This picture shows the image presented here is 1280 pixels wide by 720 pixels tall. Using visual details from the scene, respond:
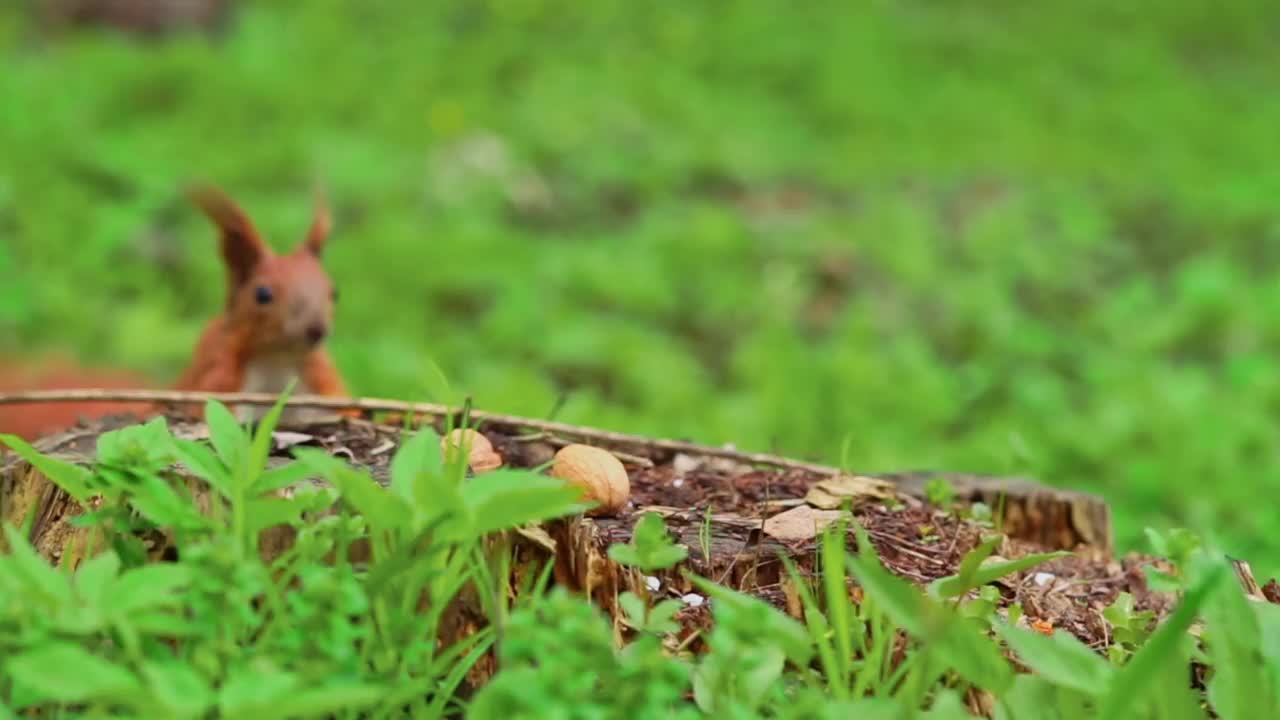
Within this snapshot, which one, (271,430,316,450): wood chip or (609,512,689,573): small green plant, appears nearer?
(609,512,689,573): small green plant

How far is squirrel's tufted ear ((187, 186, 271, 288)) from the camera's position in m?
2.92

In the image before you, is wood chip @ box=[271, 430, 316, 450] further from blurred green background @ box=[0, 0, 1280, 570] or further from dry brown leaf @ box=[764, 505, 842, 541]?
blurred green background @ box=[0, 0, 1280, 570]

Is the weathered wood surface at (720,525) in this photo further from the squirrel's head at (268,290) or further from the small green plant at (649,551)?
the squirrel's head at (268,290)

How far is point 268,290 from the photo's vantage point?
9.94 feet

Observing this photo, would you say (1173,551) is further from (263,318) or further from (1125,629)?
(263,318)

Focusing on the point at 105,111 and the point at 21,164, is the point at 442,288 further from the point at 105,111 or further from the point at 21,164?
the point at 105,111

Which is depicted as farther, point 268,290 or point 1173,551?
point 268,290

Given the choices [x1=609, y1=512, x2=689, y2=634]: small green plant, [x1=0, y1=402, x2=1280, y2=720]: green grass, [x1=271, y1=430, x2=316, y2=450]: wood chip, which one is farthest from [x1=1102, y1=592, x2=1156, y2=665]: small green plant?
[x1=271, y1=430, x2=316, y2=450]: wood chip

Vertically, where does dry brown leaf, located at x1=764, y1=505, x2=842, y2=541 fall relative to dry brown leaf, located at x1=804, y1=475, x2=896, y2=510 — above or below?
below

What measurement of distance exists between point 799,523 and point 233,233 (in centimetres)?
162

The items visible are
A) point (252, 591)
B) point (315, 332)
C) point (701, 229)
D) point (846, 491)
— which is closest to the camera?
point (252, 591)

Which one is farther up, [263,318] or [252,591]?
[263,318]

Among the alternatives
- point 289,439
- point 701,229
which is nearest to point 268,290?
point 289,439

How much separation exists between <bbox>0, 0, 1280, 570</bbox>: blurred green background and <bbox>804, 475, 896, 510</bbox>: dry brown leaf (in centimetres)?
30
